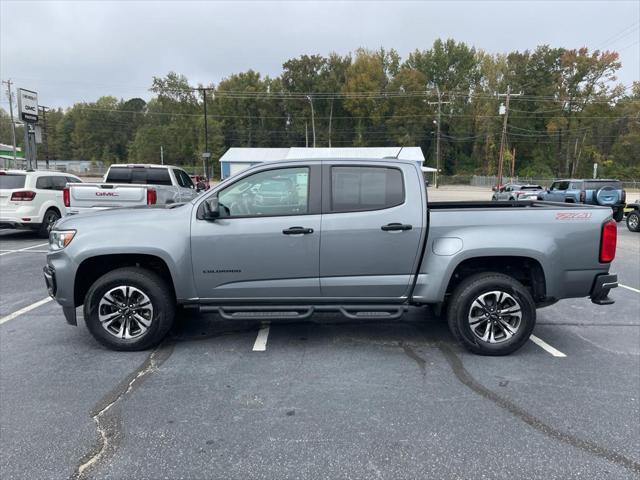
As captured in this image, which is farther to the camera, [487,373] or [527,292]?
[527,292]

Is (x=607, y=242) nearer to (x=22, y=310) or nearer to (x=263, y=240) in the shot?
(x=263, y=240)

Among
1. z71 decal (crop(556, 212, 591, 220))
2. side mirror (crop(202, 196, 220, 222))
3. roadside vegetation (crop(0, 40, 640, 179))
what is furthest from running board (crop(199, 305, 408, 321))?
roadside vegetation (crop(0, 40, 640, 179))

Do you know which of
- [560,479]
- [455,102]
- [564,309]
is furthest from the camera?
[455,102]

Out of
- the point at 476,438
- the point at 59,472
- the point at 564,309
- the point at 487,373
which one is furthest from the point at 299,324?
the point at 564,309

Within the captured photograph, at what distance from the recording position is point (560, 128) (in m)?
75.9

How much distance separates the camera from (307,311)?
4543 mm

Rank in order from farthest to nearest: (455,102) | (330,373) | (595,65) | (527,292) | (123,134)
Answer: (123,134)
(455,102)
(595,65)
(527,292)
(330,373)

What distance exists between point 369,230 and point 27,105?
75.8ft

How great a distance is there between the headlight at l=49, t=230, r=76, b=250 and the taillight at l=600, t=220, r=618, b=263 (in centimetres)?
498

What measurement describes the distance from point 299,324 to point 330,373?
55.5 inches

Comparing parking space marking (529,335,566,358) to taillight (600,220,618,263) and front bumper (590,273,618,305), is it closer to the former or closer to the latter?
front bumper (590,273,618,305)

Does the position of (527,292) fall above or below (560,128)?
below

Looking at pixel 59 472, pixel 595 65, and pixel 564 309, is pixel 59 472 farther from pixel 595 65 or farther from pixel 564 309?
pixel 595 65

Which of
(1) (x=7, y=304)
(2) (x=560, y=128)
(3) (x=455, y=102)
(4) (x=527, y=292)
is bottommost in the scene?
(1) (x=7, y=304)
